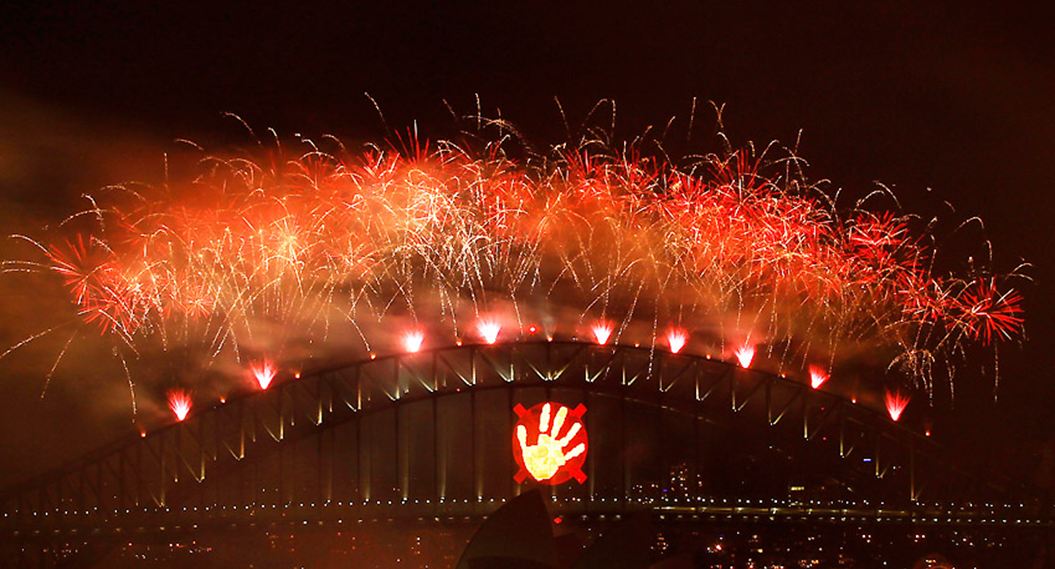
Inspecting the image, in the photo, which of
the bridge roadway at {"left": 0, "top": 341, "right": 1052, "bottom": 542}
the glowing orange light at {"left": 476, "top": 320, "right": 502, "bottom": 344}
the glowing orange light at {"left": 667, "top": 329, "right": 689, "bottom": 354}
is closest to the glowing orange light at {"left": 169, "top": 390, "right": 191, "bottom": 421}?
the bridge roadway at {"left": 0, "top": 341, "right": 1052, "bottom": 542}

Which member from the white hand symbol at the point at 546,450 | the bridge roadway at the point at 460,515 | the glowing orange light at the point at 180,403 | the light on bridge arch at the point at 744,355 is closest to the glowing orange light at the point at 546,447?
the white hand symbol at the point at 546,450

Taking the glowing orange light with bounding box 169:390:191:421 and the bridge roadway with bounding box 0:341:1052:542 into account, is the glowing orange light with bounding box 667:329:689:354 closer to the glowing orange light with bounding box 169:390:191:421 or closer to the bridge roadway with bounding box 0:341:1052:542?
the bridge roadway with bounding box 0:341:1052:542

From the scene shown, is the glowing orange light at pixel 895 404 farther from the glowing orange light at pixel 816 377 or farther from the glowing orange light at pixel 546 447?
the glowing orange light at pixel 546 447

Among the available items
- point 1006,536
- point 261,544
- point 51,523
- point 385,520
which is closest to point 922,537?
point 1006,536

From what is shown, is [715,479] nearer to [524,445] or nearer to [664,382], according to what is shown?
[664,382]

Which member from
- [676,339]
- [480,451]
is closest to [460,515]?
[480,451]

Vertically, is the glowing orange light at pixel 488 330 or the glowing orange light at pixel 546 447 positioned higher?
the glowing orange light at pixel 488 330

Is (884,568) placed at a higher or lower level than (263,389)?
lower
